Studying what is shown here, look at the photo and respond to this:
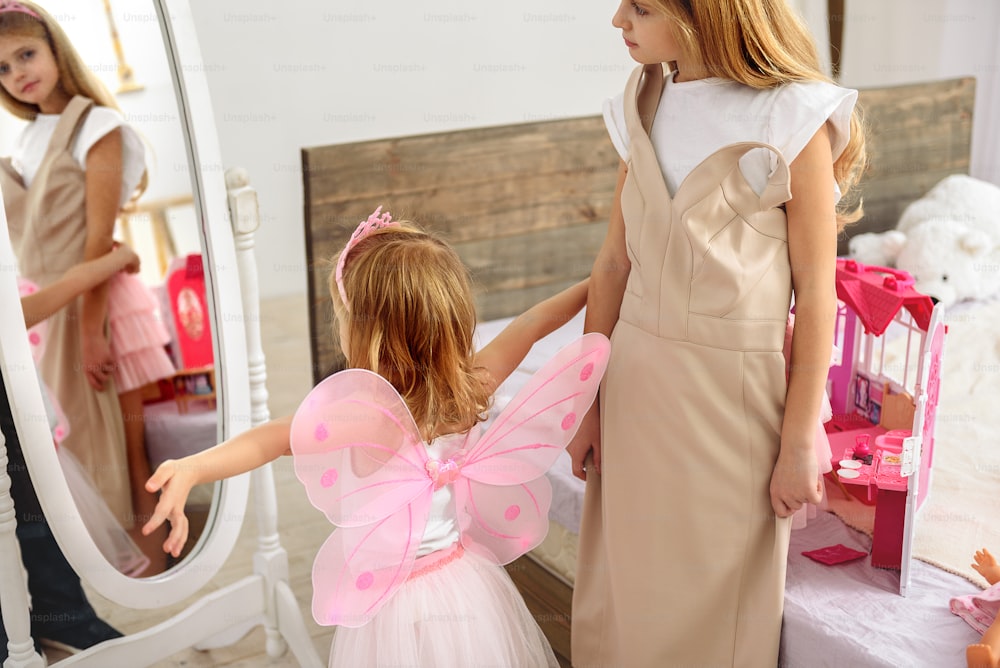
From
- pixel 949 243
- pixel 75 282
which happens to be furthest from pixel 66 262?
pixel 949 243

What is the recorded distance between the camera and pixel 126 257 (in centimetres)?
150

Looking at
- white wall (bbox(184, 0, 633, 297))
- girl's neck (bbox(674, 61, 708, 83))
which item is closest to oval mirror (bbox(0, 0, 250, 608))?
girl's neck (bbox(674, 61, 708, 83))

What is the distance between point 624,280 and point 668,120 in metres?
0.23

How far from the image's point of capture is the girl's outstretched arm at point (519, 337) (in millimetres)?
1273

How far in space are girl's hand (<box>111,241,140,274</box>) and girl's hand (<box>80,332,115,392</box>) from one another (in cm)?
11

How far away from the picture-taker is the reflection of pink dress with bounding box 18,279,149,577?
1.39 m

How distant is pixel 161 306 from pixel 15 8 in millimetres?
464

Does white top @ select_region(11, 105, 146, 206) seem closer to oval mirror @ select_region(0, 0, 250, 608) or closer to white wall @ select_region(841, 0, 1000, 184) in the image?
oval mirror @ select_region(0, 0, 250, 608)

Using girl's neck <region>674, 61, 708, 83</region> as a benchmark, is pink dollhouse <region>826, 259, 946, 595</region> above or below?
below

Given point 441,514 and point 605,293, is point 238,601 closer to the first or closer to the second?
point 441,514

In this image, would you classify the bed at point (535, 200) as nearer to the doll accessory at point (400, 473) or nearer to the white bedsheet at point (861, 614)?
the white bedsheet at point (861, 614)

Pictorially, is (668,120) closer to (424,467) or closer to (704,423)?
(704,423)

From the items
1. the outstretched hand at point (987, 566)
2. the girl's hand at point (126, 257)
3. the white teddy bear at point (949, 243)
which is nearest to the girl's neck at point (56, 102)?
the girl's hand at point (126, 257)

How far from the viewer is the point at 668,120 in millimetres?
1208
